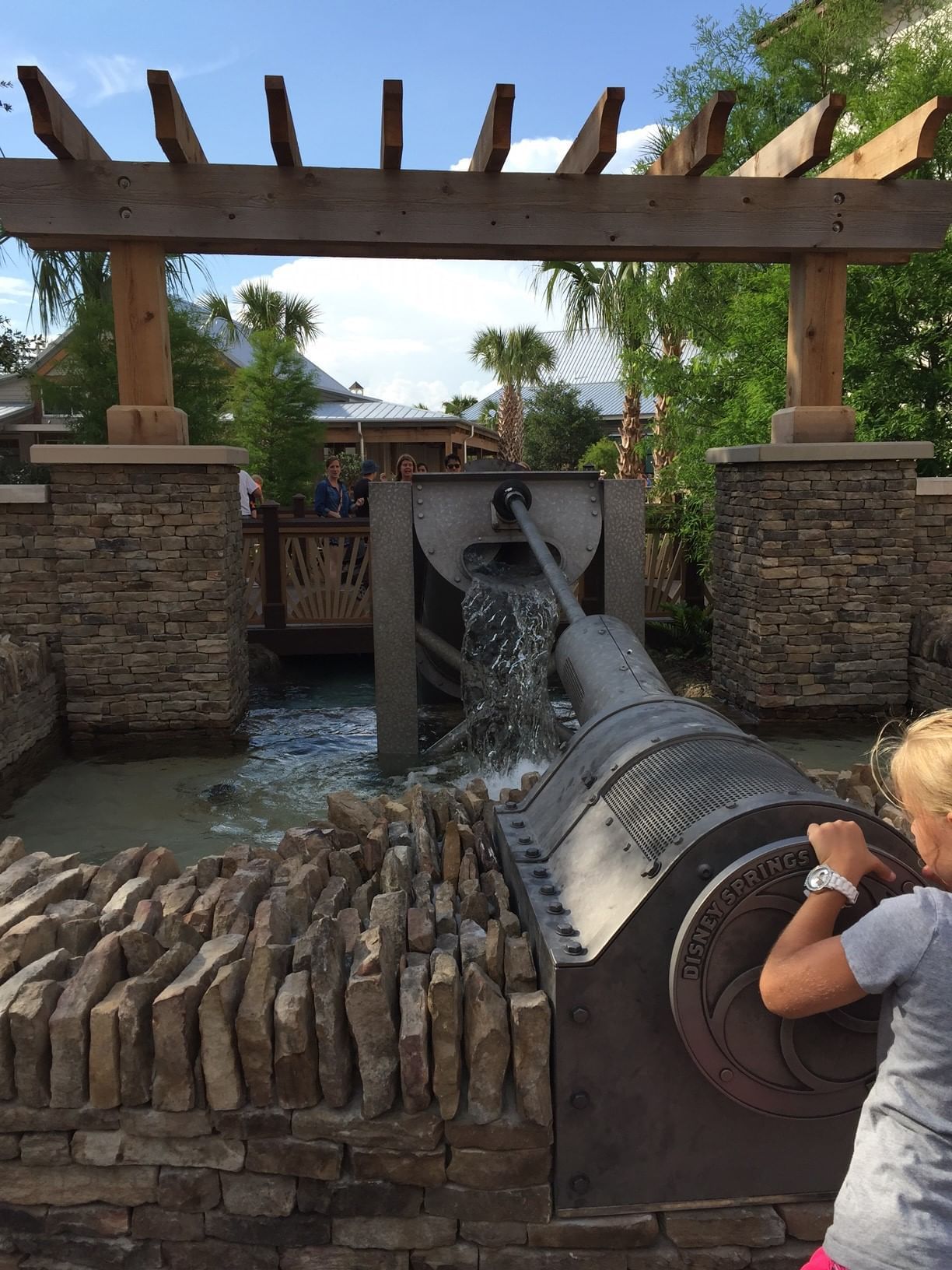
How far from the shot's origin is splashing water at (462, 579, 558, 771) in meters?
5.74

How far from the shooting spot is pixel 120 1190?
2.03m

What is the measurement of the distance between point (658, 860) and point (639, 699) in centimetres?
96

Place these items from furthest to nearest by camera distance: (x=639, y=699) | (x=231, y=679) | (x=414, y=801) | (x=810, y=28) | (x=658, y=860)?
1. (x=810, y=28)
2. (x=231, y=679)
3. (x=414, y=801)
4. (x=639, y=699)
5. (x=658, y=860)

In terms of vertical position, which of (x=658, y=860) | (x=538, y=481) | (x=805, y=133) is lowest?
(x=658, y=860)

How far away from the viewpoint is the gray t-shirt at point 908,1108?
127cm

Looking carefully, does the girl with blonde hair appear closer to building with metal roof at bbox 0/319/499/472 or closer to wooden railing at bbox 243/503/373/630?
wooden railing at bbox 243/503/373/630

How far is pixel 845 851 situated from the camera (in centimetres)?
153

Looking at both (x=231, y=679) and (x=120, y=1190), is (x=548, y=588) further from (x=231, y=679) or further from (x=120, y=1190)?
(x=120, y=1190)

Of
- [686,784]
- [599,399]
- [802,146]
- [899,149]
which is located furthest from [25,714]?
[599,399]

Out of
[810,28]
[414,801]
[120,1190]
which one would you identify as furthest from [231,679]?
[810,28]

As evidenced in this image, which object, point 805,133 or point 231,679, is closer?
point 805,133

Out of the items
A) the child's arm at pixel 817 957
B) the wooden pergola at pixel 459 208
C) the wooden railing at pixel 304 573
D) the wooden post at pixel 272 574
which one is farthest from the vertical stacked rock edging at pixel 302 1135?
the wooden post at pixel 272 574

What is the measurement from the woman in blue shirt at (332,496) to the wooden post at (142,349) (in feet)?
13.1

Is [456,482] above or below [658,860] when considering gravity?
above
